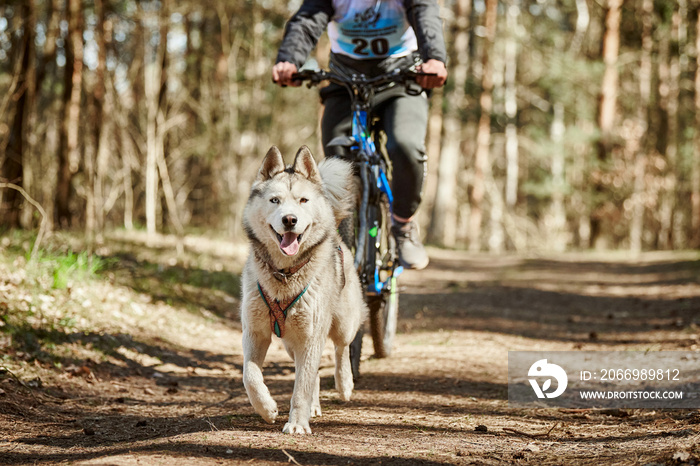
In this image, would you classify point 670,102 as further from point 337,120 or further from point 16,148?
point 337,120

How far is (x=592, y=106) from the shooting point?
33781 mm

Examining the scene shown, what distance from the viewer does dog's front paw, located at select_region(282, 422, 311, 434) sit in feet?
11.5

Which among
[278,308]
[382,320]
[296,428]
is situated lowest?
[296,428]

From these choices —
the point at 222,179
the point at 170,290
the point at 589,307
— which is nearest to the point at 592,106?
the point at 222,179

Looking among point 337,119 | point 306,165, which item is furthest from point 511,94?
point 306,165

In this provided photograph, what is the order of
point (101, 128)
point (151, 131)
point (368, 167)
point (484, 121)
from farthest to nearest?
point (484, 121) < point (151, 131) < point (101, 128) < point (368, 167)

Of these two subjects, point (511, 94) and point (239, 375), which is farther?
point (511, 94)

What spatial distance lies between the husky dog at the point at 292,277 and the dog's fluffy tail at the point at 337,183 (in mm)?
64

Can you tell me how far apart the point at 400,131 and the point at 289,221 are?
1726 millimetres

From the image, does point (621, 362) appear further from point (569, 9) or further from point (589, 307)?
point (569, 9)

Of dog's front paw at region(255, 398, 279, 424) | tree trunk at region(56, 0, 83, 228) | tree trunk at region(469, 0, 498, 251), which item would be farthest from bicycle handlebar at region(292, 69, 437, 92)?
tree trunk at region(469, 0, 498, 251)

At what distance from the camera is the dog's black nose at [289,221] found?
142 inches

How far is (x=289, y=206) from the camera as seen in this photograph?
369 cm

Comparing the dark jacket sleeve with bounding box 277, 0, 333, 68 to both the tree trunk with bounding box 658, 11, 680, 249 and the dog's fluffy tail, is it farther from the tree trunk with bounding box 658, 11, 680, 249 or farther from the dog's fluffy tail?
the tree trunk with bounding box 658, 11, 680, 249
